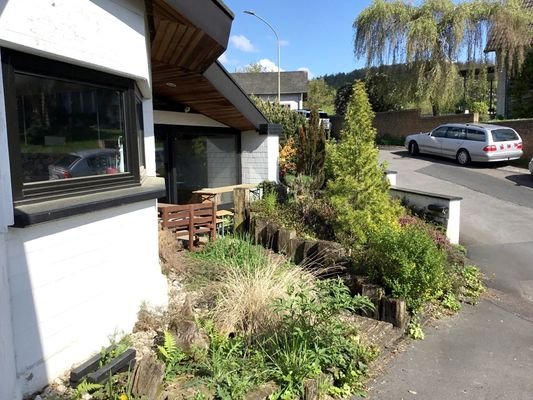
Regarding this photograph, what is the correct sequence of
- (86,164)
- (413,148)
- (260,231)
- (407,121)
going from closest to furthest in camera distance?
(86,164), (260,231), (413,148), (407,121)

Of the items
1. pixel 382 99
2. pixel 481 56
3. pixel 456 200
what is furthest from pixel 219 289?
pixel 382 99

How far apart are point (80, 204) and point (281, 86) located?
5030 cm

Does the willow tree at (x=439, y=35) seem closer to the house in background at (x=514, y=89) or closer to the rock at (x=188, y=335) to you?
the house in background at (x=514, y=89)

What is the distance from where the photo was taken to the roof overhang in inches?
171

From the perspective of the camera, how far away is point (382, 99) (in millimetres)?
28719

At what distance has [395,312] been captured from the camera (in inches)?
190

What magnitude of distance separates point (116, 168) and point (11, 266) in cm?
147

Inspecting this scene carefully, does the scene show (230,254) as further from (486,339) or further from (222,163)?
(222,163)

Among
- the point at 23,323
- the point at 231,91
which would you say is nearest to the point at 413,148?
the point at 231,91

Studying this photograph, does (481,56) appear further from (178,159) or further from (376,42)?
(178,159)

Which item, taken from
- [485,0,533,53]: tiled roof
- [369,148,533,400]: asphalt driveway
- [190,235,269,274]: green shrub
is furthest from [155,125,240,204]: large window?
[485,0,533,53]: tiled roof

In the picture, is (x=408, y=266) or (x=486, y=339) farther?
(x=408, y=266)

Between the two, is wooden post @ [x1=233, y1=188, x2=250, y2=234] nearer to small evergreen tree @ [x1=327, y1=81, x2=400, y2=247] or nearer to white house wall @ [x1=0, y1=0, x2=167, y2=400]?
small evergreen tree @ [x1=327, y1=81, x2=400, y2=247]

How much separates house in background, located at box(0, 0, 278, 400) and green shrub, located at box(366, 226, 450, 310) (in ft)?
8.43
